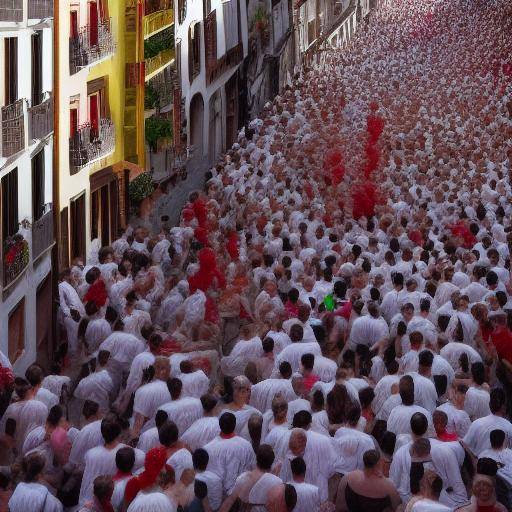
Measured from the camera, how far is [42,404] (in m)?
13.9

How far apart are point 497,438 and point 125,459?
3.03 meters

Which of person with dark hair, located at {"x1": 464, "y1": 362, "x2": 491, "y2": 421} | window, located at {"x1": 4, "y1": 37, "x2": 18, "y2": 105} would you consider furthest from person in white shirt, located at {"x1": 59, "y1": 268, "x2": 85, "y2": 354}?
person with dark hair, located at {"x1": 464, "y1": 362, "x2": 491, "y2": 421}

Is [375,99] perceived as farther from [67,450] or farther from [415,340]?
[67,450]

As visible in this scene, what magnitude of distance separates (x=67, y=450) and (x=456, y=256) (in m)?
9.14

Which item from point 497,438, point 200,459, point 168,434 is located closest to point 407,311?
point 497,438

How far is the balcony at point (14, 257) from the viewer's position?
20.3 metres

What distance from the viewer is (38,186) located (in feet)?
76.1

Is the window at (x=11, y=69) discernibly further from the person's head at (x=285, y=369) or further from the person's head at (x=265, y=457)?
the person's head at (x=265, y=457)

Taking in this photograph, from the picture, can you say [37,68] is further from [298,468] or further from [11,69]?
[298,468]

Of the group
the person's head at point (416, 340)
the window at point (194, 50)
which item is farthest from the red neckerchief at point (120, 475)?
the window at point (194, 50)

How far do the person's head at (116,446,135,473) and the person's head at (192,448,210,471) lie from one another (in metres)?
0.53

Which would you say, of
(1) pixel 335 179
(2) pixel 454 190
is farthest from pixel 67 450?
(1) pixel 335 179

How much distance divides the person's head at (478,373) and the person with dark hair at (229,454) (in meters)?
2.63

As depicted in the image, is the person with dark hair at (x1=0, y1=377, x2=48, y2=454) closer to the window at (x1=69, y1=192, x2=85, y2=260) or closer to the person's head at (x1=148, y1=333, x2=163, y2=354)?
the person's head at (x1=148, y1=333, x2=163, y2=354)
